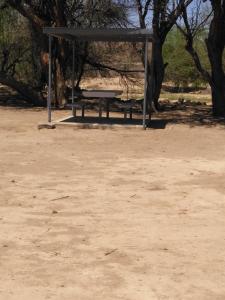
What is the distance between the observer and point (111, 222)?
19.5 feet

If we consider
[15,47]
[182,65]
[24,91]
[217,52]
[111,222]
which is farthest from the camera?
[182,65]

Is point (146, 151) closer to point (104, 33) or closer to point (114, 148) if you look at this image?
point (114, 148)

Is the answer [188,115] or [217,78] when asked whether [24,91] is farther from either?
[217,78]

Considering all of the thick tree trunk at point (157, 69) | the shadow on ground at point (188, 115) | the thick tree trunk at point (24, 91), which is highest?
the thick tree trunk at point (157, 69)

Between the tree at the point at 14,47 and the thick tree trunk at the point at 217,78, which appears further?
the tree at the point at 14,47

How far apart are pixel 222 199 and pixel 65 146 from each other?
15.1 feet

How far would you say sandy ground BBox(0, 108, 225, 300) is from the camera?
432cm

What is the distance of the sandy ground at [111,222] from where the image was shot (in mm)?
4320

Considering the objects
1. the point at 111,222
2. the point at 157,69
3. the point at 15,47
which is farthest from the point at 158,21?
the point at 111,222

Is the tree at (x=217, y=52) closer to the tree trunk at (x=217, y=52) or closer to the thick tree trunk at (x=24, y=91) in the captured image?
the tree trunk at (x=217, y=52)

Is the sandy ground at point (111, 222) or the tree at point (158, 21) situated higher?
the tree at point (158, 21)

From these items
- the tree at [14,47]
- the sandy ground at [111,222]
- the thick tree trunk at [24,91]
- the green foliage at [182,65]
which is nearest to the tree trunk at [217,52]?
the thick tree trunk at [24,91]

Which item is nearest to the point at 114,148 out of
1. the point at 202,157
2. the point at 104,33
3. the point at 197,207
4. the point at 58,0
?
the point at 202,157

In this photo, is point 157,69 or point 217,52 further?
point 157,69
